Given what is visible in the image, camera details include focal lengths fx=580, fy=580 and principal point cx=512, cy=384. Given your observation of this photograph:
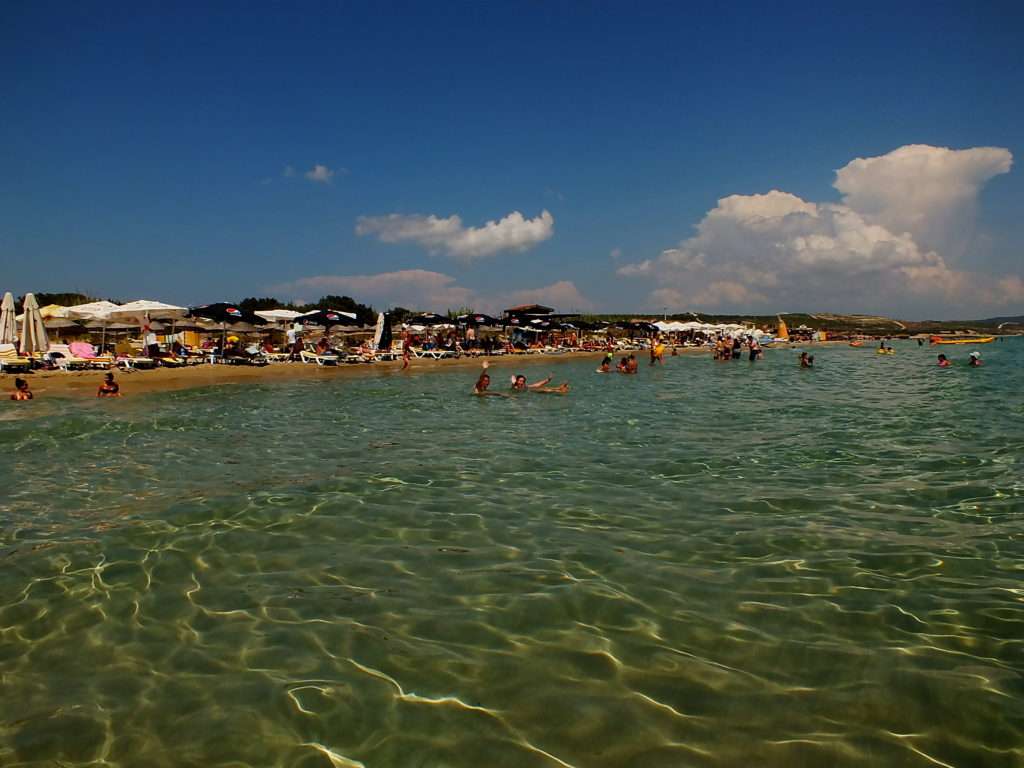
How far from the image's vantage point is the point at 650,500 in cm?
694

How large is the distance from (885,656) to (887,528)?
276 centimetres

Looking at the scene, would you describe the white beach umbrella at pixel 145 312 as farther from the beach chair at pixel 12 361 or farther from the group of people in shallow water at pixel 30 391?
the group of people in shallow water at pixel 30 391

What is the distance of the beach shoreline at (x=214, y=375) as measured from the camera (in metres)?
20.4

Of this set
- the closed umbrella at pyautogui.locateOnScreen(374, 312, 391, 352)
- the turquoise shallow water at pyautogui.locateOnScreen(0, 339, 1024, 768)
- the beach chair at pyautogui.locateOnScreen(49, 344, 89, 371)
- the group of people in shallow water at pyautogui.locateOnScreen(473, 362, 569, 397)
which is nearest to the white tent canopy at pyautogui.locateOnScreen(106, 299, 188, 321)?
the beach chair at pyautogui.locateOnScreen(49, 344, 89, 371)

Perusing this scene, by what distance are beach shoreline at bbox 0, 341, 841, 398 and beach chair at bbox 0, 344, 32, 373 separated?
40 cm

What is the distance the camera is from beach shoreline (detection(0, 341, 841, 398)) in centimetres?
2038

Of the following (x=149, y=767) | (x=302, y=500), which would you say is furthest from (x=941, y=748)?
(x=302, y=500)

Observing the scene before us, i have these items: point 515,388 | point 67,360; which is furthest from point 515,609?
point 67,360

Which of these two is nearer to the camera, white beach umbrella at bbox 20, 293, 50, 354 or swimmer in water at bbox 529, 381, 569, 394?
swimmer in water at bbox 529, 381, 569, 394

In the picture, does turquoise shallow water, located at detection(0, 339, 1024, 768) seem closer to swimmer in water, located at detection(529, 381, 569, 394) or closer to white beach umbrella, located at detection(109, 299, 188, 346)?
swimmer in water, located at detection(529, 381, 569, 394)

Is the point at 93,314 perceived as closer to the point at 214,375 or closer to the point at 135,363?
the point at 135,363

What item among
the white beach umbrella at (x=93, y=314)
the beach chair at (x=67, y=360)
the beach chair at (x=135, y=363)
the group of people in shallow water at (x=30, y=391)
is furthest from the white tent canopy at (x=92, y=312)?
the group of people in shallow water at (x=30, y=391)

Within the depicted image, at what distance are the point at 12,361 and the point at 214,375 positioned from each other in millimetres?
7222

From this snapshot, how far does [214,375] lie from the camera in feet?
82.9
